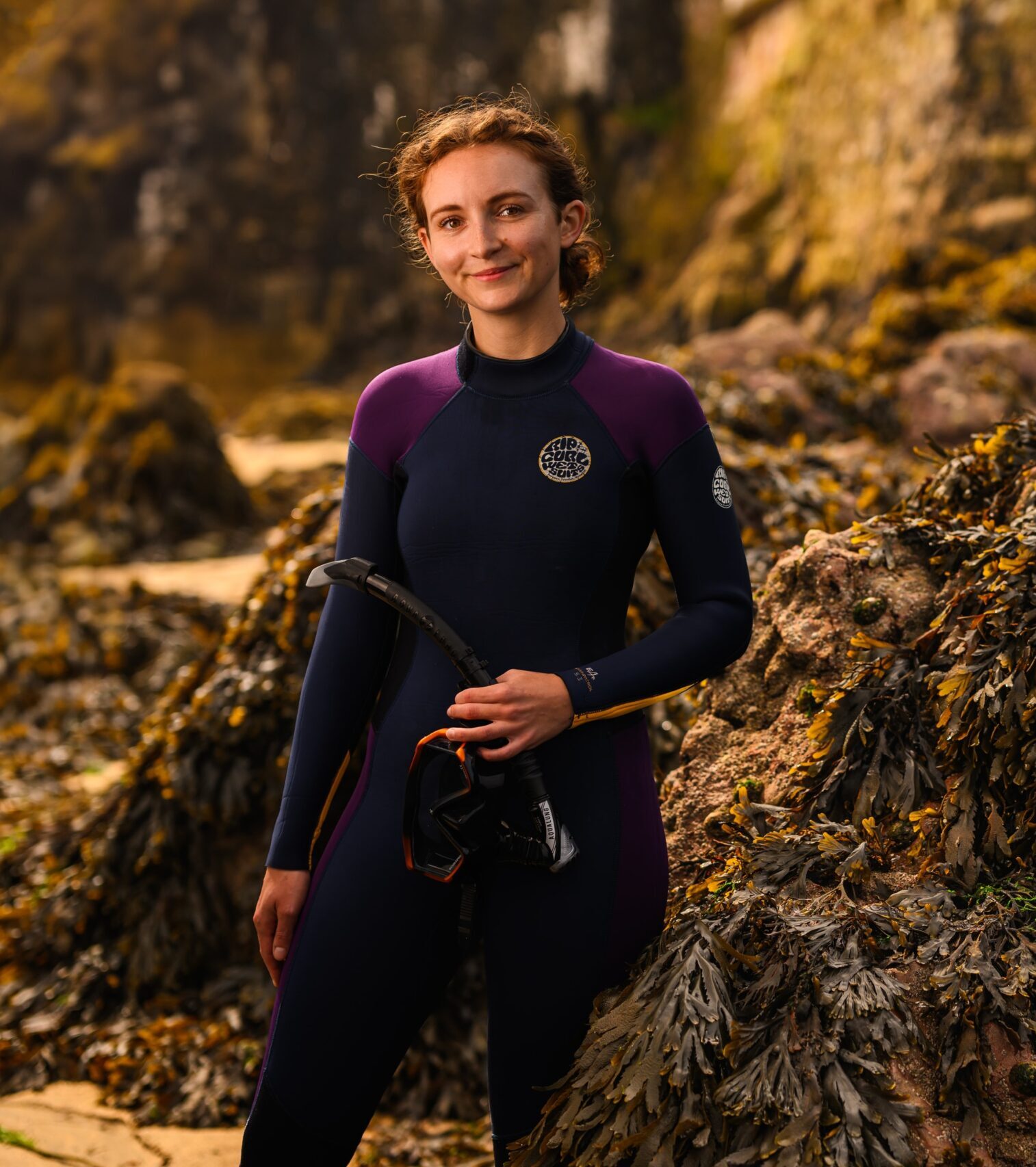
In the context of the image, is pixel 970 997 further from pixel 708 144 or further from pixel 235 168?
pixel 235 168

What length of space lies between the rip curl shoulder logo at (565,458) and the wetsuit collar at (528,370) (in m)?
0.11

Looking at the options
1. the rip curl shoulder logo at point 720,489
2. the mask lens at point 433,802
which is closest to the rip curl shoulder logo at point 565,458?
the rip curl shoulder logo at point 720,489

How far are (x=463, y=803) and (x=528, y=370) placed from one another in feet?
2.46

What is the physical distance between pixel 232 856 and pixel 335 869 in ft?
7.07

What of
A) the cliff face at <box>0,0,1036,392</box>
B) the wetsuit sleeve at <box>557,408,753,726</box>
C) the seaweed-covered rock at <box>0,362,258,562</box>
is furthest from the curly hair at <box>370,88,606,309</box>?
the cliff face at <box>0,0,1036,392</box>

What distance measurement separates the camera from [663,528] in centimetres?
192

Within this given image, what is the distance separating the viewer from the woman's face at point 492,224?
187cm

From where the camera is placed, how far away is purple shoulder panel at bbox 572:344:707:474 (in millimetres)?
1906

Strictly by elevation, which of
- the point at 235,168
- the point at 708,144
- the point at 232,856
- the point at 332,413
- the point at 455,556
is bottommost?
the point at 232,856

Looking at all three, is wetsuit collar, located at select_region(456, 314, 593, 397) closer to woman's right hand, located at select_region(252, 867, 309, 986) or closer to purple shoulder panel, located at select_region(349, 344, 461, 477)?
purple shoulder panel, located at select_region(349, 344, 461, 477)

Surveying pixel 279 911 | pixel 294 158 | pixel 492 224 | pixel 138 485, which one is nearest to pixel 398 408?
pixel 492 224

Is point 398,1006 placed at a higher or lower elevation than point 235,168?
lower

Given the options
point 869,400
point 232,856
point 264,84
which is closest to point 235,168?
point 264,84

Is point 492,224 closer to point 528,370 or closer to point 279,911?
point 528,370
